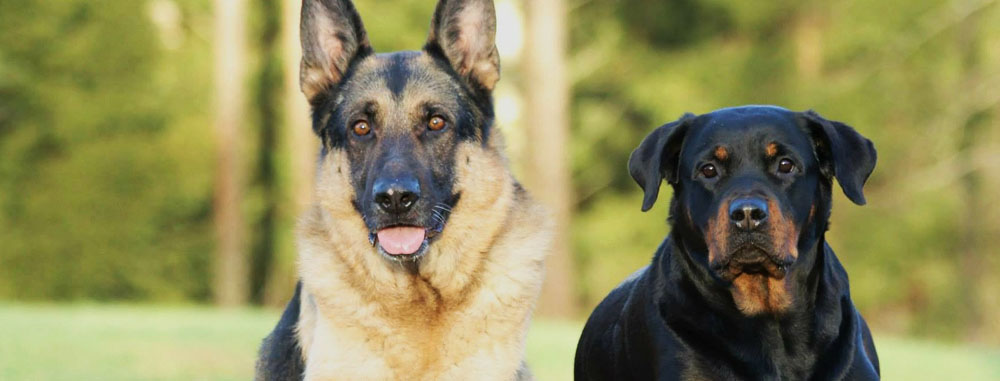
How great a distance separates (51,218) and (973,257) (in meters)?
22.5

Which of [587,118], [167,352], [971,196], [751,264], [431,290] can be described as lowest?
[167,352]

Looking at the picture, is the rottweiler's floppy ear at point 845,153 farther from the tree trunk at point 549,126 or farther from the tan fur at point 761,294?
the tree trunk at point 549,126

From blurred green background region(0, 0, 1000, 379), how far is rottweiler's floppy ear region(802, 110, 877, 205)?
74.8 feet

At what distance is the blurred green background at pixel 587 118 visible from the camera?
29672 millimetres

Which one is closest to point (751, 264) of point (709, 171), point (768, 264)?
point (768, 264)

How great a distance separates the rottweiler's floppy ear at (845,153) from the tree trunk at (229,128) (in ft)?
77.2

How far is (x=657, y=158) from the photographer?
6051mm

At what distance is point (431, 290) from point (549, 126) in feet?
52.5

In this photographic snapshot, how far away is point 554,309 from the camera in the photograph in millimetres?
22703

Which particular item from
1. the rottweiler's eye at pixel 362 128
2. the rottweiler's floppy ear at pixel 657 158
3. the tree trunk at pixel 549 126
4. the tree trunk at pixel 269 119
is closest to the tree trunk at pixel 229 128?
the tree trunk at pixel 269 119

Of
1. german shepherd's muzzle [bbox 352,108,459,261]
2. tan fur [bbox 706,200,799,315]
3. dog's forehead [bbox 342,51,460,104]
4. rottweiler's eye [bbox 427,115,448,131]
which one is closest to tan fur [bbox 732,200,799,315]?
tan fur [bbox 706,200,799,315]

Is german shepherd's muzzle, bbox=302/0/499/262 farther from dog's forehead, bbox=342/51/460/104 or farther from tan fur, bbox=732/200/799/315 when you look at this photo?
tan fur, bbox=732/200/799/315

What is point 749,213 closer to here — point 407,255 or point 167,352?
point 407,255

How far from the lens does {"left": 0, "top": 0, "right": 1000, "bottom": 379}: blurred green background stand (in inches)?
1168
